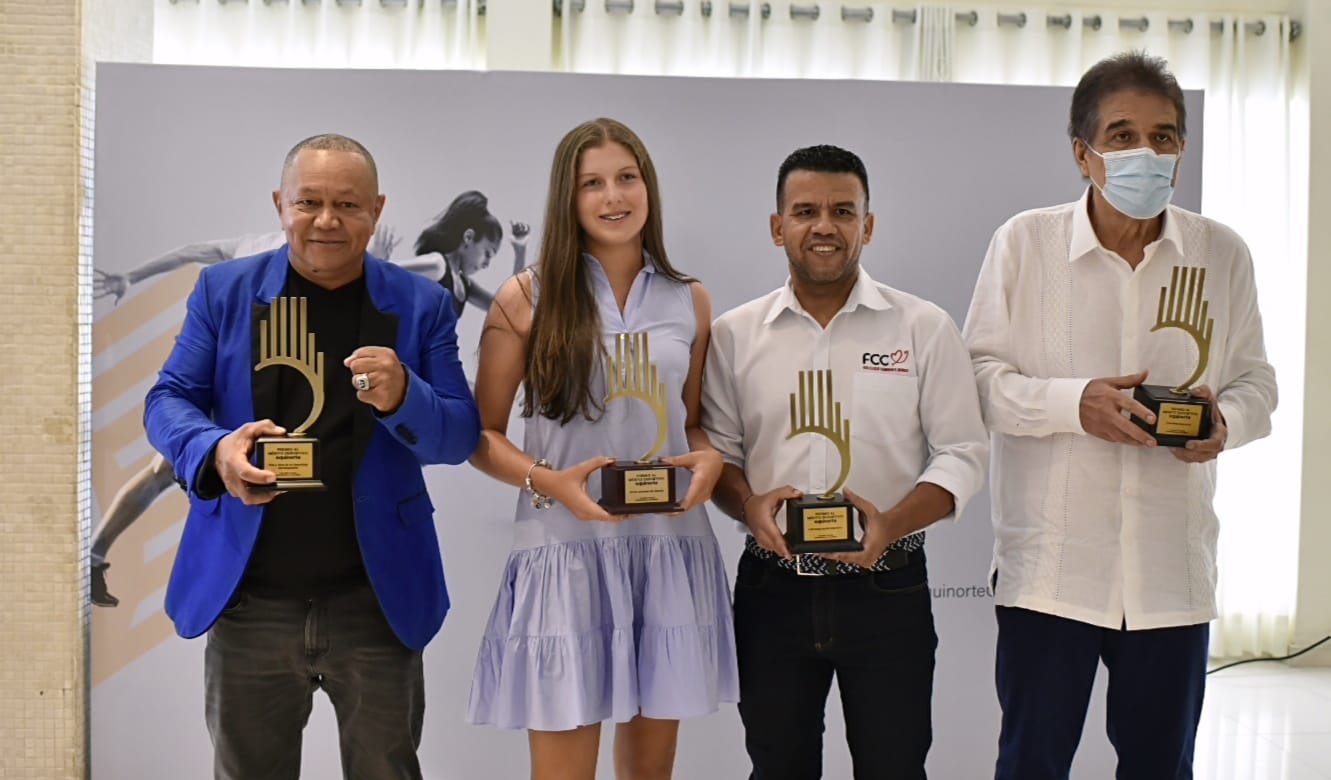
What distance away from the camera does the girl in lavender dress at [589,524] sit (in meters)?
2.28

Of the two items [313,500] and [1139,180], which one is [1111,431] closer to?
[1139,180]

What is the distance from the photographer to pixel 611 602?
2314mm

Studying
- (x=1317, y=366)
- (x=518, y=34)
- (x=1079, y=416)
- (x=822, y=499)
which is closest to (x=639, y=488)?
(x=822, y=499)

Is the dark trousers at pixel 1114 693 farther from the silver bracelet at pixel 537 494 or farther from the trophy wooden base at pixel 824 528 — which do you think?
the silver bracelet at pixel 537 494

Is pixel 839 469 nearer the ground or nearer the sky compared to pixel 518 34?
nearer the ground

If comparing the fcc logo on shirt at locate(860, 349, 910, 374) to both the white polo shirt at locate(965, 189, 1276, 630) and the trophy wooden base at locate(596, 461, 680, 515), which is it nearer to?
the white polo shirt at locate(965, 189, 1276, 630)

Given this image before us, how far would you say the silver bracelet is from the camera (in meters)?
2.28

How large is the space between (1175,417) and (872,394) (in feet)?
1.90

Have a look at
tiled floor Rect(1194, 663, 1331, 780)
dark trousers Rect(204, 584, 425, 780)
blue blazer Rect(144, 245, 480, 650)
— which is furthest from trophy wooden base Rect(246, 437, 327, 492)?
tiled floor Rect(1194, 663, 1331, 780)

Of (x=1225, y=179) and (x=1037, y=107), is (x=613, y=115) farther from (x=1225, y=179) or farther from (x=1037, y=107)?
(x=1225, y=179)

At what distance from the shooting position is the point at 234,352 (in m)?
2.21

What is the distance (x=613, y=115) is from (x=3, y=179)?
1.88m

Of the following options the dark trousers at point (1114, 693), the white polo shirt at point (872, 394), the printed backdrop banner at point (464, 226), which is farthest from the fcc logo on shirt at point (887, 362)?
the printed backdrop banner at point (464, 226)

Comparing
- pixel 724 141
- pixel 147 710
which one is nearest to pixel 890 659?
pixel 724 141
